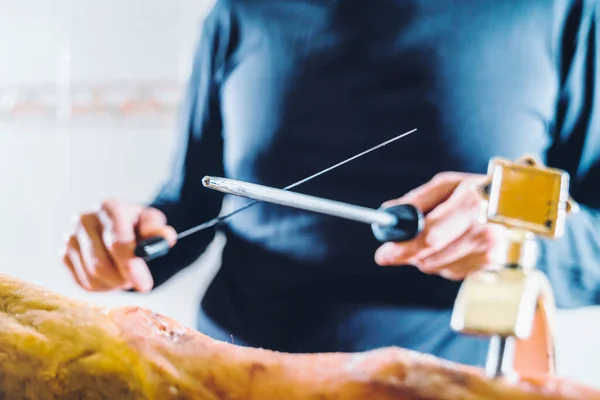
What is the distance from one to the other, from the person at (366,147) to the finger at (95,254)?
0.01 metres

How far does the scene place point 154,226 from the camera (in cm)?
70

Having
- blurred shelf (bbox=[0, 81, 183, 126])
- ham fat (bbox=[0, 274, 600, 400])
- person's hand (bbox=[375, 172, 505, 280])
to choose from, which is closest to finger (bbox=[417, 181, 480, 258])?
person's hand (bbox=[375, 172, 505, 280])

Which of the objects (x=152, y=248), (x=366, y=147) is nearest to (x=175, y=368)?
(x=152, y=248)

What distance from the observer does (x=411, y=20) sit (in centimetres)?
61

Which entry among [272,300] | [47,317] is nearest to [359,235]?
[272,300]

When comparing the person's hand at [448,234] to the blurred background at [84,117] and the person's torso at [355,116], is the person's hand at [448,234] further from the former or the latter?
the blurred background at [84,117]

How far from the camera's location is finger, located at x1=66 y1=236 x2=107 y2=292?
729mm

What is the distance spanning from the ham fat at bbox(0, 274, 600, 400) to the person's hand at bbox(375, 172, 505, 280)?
0.09 meters

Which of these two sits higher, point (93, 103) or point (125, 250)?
point (93, 103)

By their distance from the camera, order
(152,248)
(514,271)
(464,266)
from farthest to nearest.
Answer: (152,248) < (464,266) < (514,271)

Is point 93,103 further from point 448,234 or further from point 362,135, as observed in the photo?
point 448,234

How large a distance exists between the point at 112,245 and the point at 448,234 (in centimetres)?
39

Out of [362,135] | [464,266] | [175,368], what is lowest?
[175,368]

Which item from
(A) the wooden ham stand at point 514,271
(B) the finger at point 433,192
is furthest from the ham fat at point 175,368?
(B) the finger at point 433,192
